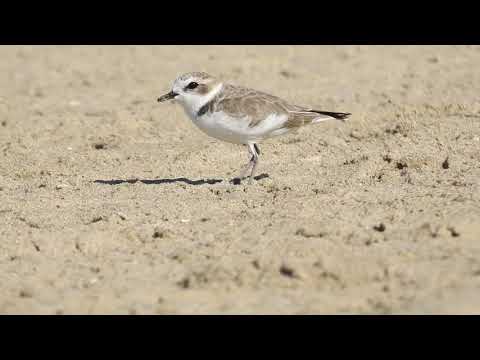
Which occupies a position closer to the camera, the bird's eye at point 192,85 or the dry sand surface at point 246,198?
the dry sand surface at point 246,198

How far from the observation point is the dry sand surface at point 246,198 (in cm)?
496

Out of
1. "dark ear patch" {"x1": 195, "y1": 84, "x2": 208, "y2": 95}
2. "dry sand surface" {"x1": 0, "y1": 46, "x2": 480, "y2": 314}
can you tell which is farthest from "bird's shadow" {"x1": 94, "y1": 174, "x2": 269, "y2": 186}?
"dark ear patch" {"x1": 195, "y1": 84, "x2": 208, "y2": 95}

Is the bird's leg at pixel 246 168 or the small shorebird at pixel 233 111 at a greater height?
the small shorebird at pixel 233 111

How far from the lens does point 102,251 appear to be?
5.84 m

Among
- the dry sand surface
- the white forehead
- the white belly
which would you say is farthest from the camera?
the white forehead

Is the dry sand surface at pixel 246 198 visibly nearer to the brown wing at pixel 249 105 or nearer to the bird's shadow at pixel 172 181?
the bird's shadow at pixel 172 181

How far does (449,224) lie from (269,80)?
621 cm

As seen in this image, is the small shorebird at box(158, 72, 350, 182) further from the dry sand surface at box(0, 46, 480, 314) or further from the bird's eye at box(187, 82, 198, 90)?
the dry sand surface at box(0, 46, 480, 314)

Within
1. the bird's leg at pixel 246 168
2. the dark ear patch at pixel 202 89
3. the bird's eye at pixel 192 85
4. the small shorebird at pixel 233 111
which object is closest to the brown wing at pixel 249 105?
the small shorebird at pixel 233 111

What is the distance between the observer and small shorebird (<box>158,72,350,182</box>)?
739 centimetres

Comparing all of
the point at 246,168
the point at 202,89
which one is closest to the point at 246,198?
the point at 246,168

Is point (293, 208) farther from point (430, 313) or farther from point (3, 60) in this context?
point (3, 60)

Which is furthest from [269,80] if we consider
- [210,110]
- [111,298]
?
[111,298]

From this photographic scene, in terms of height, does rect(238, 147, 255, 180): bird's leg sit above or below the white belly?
below
